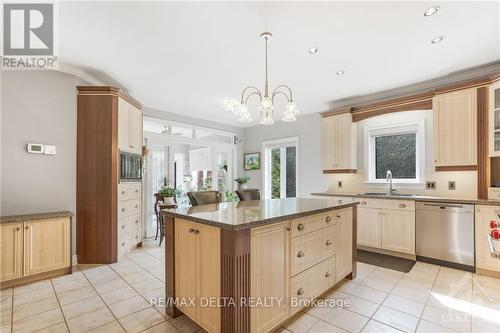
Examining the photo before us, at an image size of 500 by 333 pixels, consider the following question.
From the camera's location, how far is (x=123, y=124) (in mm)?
3615

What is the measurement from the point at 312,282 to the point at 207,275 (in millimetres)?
1005

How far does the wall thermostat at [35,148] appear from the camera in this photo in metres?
2.96

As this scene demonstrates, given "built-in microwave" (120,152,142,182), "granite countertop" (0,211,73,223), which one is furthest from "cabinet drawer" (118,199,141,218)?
"granite countertop" (0,211,73,223)

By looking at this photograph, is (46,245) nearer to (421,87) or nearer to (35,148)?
(35,148)

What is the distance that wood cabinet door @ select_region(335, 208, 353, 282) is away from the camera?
2543 millimetres

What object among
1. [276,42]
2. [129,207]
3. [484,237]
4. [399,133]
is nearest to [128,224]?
[129,207]

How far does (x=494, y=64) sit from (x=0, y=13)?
549 centimetres

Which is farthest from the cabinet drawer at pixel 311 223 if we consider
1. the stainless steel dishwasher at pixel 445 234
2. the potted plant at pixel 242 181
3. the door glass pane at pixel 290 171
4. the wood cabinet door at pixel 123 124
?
the potted plant at pixel 242 181

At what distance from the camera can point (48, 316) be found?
2.11 metres

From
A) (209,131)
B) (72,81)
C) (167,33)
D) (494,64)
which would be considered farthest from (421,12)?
(209,131)

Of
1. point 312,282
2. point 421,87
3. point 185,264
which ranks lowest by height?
point 312,282

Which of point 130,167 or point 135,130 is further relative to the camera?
point 135,130

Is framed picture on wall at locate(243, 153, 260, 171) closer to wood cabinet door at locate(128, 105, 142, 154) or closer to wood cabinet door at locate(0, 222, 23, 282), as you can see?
wood cabinet door at locate(128, 105, 142, 154)

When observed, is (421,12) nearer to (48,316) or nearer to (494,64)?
(494,64)
